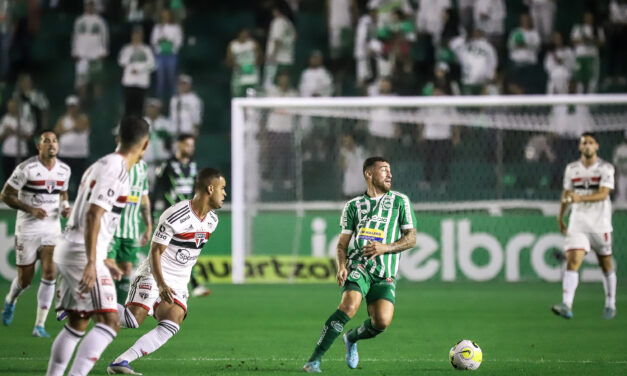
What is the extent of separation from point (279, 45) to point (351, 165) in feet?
13.6

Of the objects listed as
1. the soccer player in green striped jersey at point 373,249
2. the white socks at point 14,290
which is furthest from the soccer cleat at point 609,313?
the white socks at point 14,290

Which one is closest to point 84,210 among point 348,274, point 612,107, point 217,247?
point 348,274

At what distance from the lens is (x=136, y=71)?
1869cm

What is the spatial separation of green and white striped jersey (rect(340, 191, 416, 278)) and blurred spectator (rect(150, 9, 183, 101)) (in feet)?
38.2

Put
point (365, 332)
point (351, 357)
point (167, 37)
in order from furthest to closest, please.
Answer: point (167, 37) → point (351, 357) → point (365, 332)

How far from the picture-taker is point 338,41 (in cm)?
2014

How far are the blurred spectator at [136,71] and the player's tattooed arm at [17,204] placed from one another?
897cm

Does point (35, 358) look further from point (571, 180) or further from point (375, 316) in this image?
point (571, 180)

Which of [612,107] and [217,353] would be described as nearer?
[217,353]

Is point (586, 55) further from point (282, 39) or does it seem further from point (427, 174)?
point (282, 39)

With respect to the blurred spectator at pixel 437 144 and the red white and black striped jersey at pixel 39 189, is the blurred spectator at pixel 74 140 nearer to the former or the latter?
the blurred spectator at pixel 437 144

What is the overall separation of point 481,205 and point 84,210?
11014 mm

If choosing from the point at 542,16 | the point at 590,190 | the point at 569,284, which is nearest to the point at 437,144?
the point at 542,16

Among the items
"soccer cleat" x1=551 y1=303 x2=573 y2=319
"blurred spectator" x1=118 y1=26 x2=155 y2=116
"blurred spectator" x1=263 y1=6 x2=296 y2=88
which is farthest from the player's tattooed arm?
"blurred spectator" x1=263 y1=6 x2=296 y2=88
